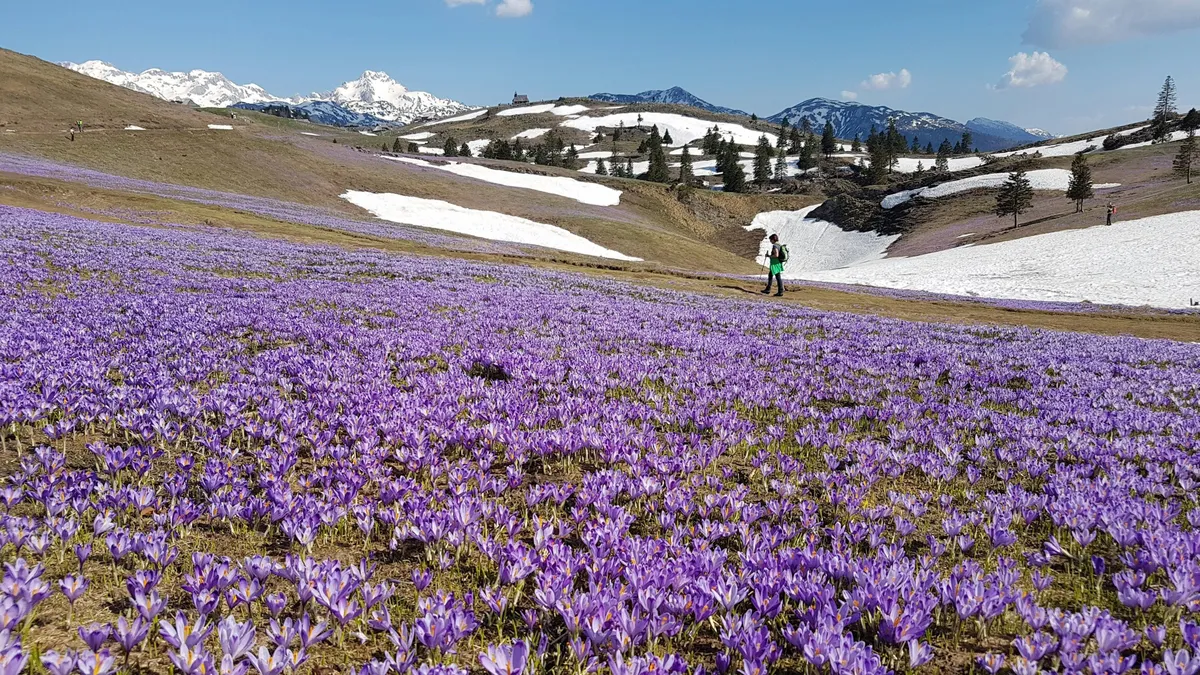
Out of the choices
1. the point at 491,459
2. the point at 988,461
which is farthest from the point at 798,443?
the point at 491,459

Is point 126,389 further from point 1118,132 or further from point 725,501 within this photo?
point 1118,132

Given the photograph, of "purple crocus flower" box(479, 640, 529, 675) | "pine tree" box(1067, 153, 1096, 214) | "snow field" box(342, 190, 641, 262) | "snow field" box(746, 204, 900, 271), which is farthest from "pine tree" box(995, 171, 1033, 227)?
"purple crocus flower" box(479, 640, 529, 675)

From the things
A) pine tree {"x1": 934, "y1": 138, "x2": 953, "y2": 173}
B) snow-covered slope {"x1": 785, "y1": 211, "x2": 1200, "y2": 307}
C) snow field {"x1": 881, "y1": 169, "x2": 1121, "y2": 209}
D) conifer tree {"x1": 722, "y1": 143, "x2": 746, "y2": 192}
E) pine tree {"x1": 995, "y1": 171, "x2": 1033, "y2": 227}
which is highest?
pine tree {"x1": 934, "y1": 138, "x2": 953, "y2": 173}

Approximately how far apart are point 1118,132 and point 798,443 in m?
202

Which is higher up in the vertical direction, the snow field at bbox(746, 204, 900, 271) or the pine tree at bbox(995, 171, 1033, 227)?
the pine tree at bbox(995, 171, 1033, 227)

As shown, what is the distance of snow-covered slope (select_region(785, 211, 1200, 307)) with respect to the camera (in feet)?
122

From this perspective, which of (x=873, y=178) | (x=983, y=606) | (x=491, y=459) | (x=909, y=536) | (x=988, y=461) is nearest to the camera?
(x=983, y=606)

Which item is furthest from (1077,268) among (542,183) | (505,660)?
(542,183)

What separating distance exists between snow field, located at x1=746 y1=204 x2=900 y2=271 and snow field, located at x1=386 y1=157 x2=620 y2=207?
26.0 meters

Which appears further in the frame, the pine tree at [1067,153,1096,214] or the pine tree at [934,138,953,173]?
the pine tree at [934,138,953,173]

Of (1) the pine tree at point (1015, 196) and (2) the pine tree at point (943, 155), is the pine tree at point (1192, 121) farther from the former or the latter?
(1) the pine tree at point (1015, 196)

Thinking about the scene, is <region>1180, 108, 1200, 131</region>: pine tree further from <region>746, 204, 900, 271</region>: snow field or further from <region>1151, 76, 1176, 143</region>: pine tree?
<region>746, 204, 900, 271</region>: snow field

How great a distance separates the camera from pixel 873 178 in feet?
418

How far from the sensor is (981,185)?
89625 mm
